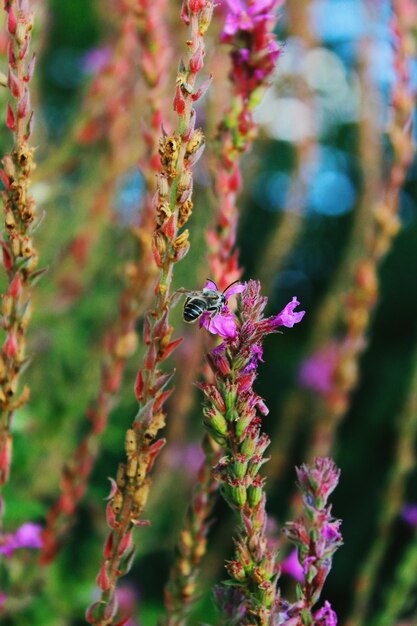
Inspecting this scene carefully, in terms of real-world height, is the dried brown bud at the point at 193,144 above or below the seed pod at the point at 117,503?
above

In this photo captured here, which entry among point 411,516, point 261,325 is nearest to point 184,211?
point 261,325

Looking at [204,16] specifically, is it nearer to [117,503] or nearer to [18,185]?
[18,185]

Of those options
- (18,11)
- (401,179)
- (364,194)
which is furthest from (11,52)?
(364,194)

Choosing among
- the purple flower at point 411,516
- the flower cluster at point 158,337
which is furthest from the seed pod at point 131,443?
the purple flower at point 411,516

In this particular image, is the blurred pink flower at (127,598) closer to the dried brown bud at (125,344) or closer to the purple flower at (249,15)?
the dried brown bud at (125,344)

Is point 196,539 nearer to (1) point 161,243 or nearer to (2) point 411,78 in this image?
(1) point 161,243

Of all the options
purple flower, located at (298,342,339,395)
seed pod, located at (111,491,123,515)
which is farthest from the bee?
purple flower, located at (298,342,339,395)
